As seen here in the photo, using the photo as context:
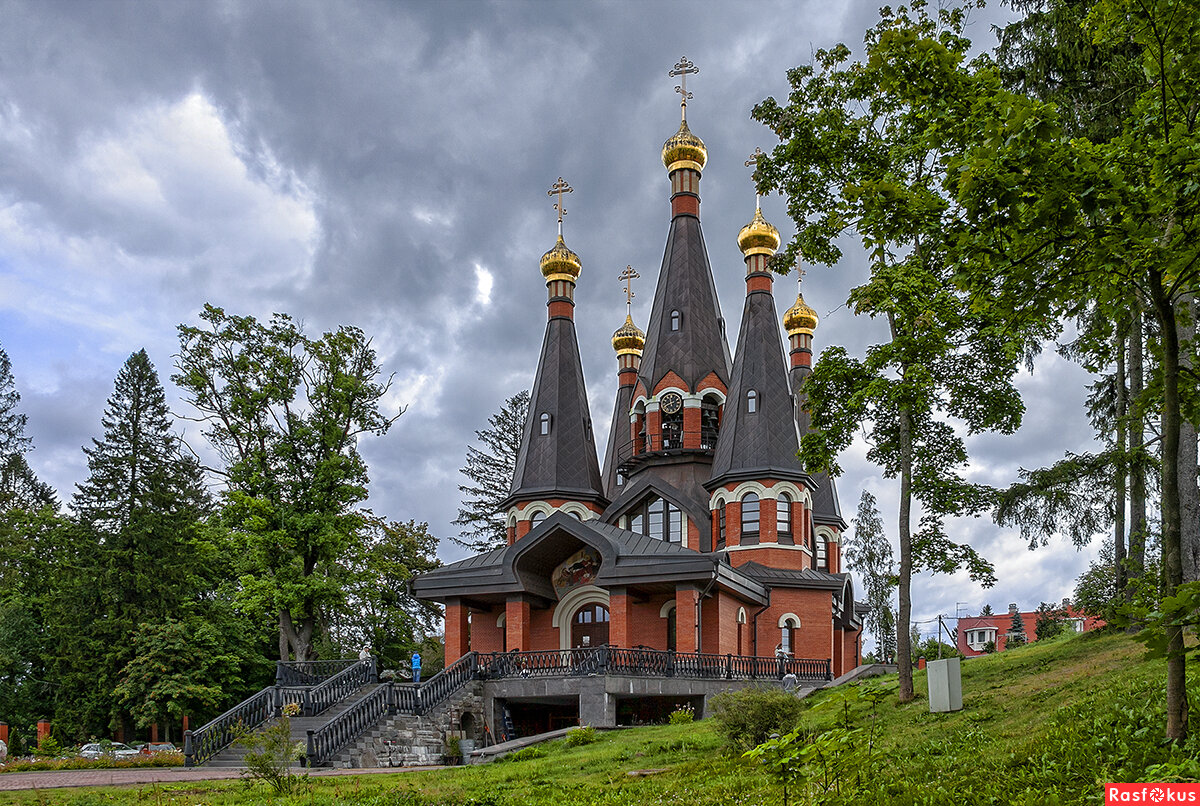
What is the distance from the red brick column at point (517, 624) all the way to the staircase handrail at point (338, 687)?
12.4 ft

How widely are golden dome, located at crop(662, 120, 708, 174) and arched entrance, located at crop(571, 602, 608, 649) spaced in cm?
1617

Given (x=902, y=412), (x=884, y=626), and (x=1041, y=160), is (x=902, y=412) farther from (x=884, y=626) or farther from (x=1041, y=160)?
(x=884, y=626)

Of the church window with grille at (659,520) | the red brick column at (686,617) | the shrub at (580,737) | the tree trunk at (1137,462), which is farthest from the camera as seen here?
the church window with grille at (659,520)

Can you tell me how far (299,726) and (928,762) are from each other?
612 inches

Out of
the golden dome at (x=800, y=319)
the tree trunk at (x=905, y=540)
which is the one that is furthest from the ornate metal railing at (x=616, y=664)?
the golden dome at (x=800, y=319)

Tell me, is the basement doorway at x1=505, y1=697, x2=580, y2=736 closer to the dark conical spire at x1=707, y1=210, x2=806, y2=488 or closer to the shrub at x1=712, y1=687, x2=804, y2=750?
the dark conical spire at x1=707, y1=210, x2=806, y2=488

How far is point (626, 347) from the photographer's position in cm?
3953

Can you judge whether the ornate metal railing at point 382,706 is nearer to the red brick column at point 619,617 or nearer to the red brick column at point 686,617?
the red brick column at point 619,617

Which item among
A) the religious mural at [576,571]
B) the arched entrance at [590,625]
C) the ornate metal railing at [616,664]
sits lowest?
the ornate metal railing at [616,664]

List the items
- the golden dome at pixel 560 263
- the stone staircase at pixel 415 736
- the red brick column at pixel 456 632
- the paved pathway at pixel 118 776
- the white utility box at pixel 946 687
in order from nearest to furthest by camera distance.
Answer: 1. the white utility box at pixel 946 687
2. the paved pathway at pixel 118 776
3. the stone staircase at pixel 415 736
4. the red brick column at pixel 456 632
5. the golden dome at pixel 560 263

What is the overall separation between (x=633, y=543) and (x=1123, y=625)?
66.8ft

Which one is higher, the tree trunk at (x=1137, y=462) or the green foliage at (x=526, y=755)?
the tree trunk at (x=1137, y=462)

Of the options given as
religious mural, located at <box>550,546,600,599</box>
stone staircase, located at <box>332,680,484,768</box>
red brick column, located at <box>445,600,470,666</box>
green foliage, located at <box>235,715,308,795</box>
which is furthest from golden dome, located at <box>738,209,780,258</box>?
green foliage, located at <box>235,715,308,795</box>

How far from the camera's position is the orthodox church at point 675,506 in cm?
2564
